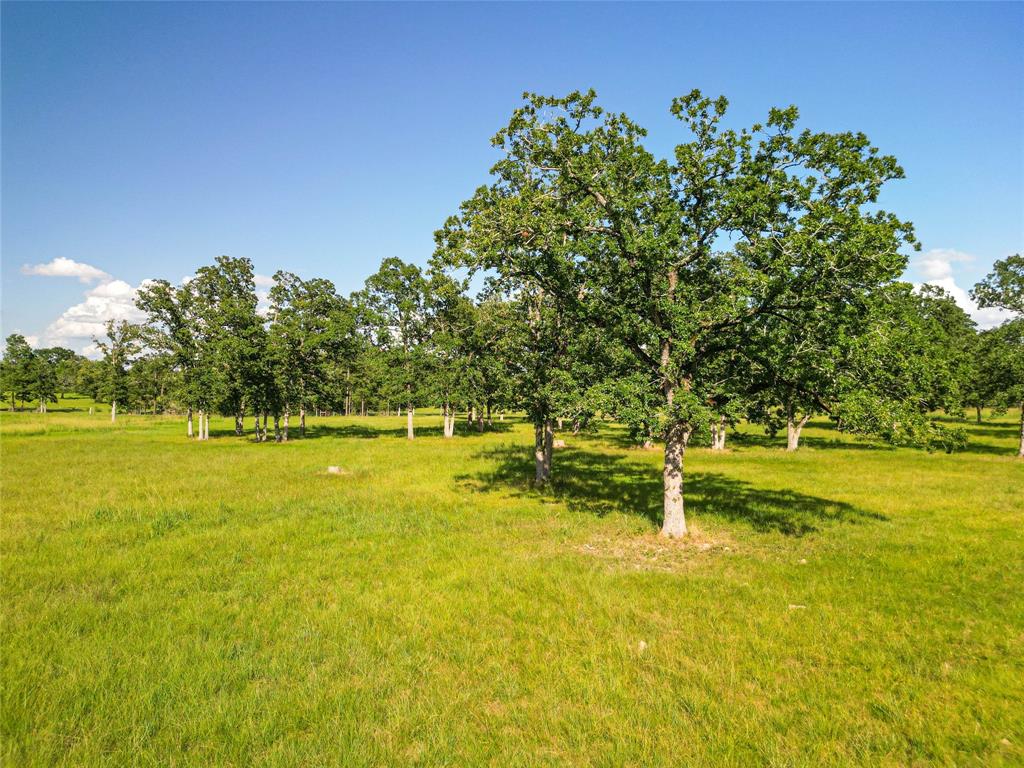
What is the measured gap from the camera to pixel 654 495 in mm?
23594

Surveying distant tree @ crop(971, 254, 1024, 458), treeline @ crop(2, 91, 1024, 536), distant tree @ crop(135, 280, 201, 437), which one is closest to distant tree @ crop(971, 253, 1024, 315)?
distant tree @ crop(971, 254, 1024, 458)

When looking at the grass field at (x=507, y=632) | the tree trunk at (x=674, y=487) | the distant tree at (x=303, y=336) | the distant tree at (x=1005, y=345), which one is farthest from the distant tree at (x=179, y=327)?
the distant tree at (x=1005, y=345)

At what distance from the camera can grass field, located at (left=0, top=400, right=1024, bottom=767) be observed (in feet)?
21.2

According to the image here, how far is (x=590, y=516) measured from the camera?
19.1m

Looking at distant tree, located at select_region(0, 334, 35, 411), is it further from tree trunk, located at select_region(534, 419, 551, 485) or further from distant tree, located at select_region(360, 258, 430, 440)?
tree trunk, located at select_region(534, 419, 551, 485)

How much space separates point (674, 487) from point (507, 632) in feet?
29.8

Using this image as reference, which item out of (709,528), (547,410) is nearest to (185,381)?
(547,410)

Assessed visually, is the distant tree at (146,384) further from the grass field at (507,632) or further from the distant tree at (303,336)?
the grass field at (507,632)

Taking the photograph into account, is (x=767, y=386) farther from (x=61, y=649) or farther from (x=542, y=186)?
(x=61, y=649)

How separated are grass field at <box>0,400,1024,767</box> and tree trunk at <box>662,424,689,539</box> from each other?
79cm

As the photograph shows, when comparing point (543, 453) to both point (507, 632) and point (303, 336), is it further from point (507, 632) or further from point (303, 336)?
point (303, 336)

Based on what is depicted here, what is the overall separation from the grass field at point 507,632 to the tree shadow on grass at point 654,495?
1.10ft

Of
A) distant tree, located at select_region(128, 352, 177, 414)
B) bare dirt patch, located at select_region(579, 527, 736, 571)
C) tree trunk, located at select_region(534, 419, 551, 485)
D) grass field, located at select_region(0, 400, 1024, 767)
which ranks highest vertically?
distant tree, located at select_region(128, 352, 177, 414)

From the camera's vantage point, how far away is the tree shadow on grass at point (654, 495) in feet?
61.5
